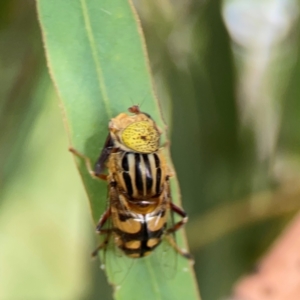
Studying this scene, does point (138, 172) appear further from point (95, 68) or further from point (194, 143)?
point (194, 143)

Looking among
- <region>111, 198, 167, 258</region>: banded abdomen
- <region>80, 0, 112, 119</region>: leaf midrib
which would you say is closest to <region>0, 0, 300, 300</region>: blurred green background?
<region>80, 0, 112, 119</region>: leaf midrib

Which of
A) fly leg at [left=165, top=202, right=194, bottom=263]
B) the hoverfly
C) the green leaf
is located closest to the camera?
the green leaf

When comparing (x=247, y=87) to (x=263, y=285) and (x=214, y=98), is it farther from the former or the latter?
(x=263, y=285)

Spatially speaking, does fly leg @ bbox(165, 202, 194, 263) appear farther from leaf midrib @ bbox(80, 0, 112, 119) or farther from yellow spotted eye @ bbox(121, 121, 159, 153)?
leaf midrib @ bbox(80, 0, 112, 119)

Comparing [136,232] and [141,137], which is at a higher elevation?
[141,137]

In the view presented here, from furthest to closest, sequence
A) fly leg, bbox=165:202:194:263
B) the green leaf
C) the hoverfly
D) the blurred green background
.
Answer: the blurred green background, fly leg, bbox=165:202:194:263, the hoverfly, the green leaf

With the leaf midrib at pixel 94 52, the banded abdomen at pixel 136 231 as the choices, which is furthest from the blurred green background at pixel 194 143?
the banded abdomen at pixel 136 231

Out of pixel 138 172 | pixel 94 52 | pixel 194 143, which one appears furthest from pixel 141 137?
pixel 194 143

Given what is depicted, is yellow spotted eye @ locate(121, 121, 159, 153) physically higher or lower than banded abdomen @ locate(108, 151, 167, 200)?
higher
